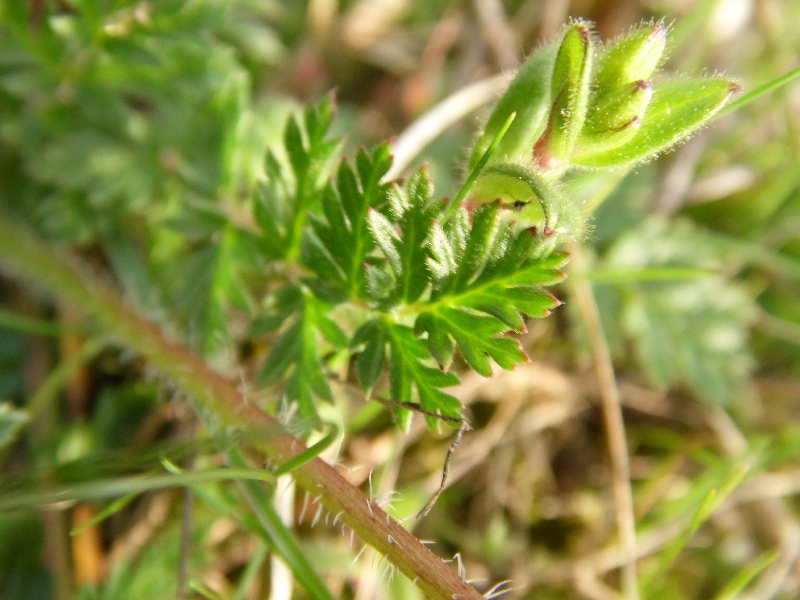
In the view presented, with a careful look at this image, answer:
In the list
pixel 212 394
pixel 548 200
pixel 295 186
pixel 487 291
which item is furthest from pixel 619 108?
pixel 212 394

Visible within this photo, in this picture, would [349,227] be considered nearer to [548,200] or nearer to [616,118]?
[548,200]

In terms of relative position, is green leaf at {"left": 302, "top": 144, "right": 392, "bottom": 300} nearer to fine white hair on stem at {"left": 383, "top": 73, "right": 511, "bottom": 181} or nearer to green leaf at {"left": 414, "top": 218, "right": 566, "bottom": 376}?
green leaf at {"left": 414, "top": 218, "right": 566, "bottom": 376}

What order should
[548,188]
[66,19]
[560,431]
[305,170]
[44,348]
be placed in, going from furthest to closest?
[560,431] → [44,348] → [66,19] → [305,170] → [548,188]

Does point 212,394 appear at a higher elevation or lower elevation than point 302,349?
lower

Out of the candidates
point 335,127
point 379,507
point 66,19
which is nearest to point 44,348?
point 66,19

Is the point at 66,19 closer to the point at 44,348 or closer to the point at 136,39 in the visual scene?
the point at 136,39

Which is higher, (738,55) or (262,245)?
(738,55)

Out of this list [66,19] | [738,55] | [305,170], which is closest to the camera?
[305,170]
